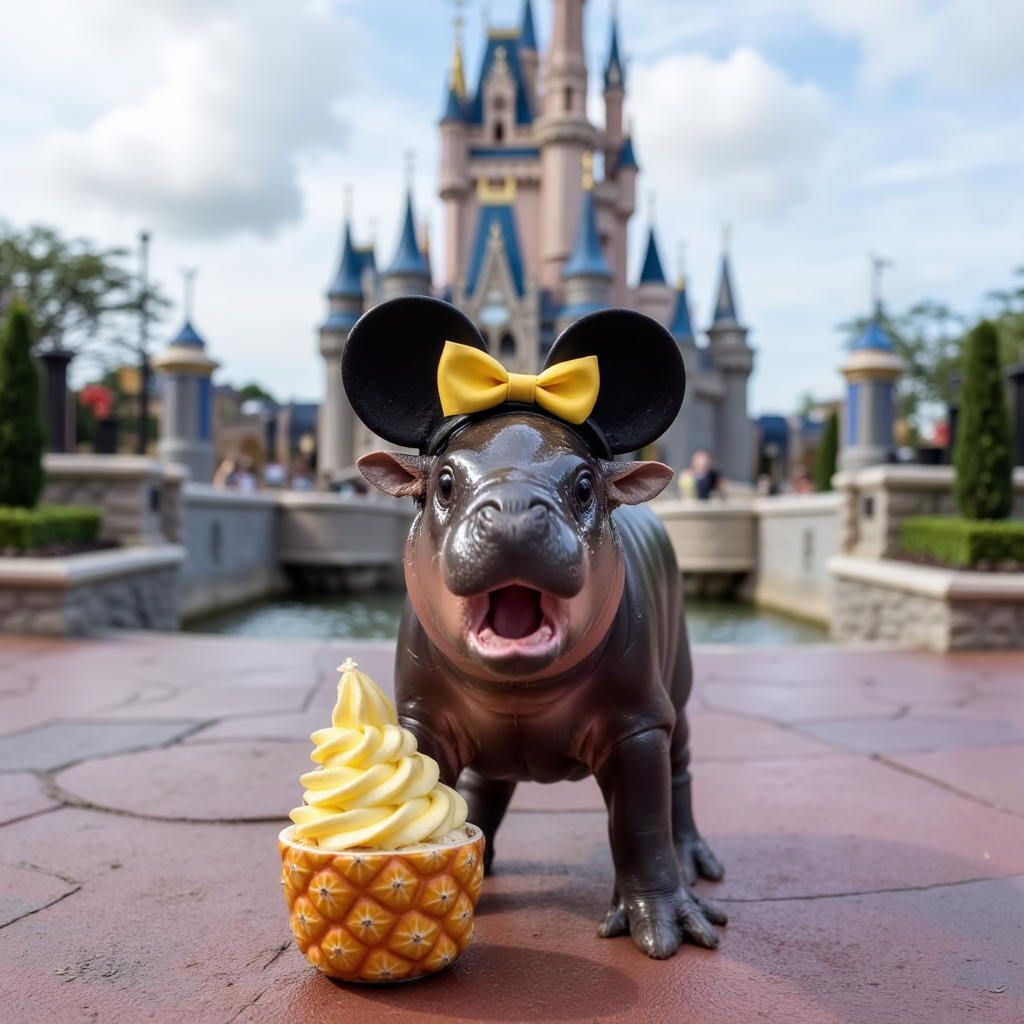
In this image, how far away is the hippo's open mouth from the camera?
5.89 ft

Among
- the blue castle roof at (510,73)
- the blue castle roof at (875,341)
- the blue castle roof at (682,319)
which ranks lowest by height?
the blue castle roof at (875,341)

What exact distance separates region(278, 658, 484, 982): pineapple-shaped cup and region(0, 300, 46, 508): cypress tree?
7856mm

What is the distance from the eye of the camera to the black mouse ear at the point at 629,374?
89.6 inches

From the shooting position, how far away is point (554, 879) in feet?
8.76

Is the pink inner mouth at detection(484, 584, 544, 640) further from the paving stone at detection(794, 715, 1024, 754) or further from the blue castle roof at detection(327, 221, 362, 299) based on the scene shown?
the blue castle roof at detection(327, 221, 362, 299)

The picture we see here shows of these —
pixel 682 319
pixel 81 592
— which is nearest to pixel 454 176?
pixel 682 319

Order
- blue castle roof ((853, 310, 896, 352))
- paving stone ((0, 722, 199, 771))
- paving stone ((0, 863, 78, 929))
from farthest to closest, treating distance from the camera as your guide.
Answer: blue castle roof ((853, 310, 896, 352))
paving stone ((0, 722, 199, 771))
paving stone ((0, 863, 78, 929))

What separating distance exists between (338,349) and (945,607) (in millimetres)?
32994

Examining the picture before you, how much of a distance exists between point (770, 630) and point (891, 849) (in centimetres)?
1010

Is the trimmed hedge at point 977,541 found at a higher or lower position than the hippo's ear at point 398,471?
lower

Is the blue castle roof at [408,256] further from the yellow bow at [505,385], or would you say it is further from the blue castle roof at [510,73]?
the yellow bow at [505,385]

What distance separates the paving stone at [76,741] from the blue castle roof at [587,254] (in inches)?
1249

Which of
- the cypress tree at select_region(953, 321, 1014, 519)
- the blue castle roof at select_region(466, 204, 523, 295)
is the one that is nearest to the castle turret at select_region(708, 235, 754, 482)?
the blue castle roof at select_region(466, 204, 523, 295)

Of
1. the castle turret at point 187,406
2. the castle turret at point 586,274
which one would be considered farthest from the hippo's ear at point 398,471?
the castle turret at point 586,274
